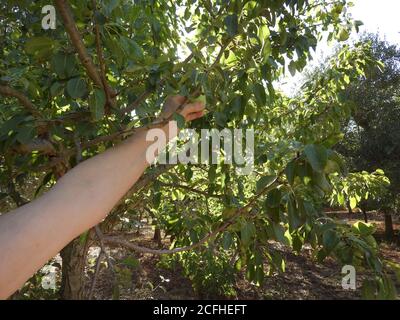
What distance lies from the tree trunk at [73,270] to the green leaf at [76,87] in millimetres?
1075

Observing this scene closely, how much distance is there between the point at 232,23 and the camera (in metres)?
1.27

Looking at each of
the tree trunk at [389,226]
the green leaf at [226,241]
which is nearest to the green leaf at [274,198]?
the green leaf at [226,241]

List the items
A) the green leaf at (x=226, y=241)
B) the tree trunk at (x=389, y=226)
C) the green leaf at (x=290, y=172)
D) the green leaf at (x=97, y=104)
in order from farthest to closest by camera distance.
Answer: the tree trunk at (x=389, y=226)
the green leaf at (x=226, y=241)
the green leaf at (x=97, y=104)
the green leaf at (x=290, y=172)

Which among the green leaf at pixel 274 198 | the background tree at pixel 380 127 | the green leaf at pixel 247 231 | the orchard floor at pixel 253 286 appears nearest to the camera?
the green leaf at pixel 274 198

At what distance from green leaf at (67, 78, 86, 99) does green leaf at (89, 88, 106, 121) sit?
4 centimetres

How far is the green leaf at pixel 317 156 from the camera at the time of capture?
2.87ft

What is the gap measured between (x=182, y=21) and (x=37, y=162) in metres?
Answer: 1.75

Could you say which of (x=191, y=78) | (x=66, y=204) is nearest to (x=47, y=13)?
(x=191, y=78)

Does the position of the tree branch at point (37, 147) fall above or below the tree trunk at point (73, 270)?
above

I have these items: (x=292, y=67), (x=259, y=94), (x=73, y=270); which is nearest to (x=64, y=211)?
(x=259, y=94)

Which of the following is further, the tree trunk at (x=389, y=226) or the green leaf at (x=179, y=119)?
the tree trunk at (x=389, y=226)

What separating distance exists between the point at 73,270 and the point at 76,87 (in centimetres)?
121

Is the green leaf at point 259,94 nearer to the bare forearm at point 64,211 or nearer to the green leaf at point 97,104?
the bare forearm at point 64,211

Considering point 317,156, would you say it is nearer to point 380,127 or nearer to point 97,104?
point 97,104
